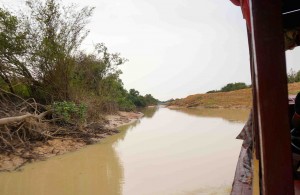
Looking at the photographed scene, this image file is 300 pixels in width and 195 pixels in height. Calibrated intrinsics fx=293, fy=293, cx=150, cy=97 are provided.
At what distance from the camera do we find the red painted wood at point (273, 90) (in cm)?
125

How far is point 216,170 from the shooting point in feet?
22.2

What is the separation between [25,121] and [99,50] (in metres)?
12.9

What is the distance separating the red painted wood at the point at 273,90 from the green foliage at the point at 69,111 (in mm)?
10573

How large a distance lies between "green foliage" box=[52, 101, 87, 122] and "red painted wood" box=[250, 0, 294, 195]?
1057 centimetres

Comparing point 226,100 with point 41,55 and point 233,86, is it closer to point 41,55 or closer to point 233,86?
point 233,86

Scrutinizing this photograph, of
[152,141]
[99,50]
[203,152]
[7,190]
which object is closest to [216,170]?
[203,152]

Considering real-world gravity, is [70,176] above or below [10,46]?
below

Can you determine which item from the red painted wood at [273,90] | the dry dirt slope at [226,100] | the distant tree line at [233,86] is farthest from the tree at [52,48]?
the distant tree line at [233,86]

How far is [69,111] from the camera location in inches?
456

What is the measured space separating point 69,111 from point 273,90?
11.0m

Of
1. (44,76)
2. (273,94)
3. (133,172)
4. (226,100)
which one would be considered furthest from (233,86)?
(273,94)

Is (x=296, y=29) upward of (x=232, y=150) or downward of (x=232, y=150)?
upward

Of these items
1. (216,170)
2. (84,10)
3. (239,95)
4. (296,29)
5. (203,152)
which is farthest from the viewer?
(239,95)

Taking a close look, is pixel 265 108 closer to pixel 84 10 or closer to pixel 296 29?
pixel 296 29
